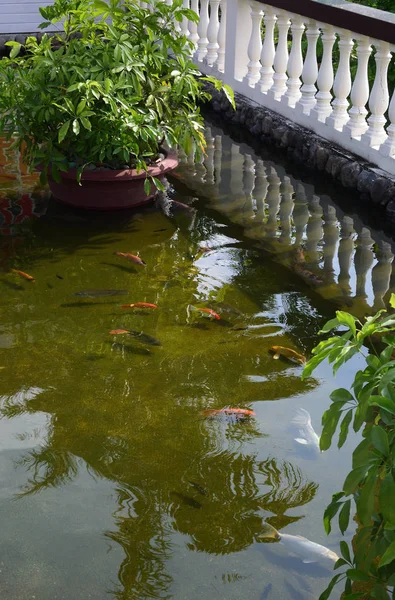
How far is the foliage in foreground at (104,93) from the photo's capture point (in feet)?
16.8

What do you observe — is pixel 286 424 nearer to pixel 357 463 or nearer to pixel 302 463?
pixel 302 463

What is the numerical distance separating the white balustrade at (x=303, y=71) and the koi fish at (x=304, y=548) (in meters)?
3.50

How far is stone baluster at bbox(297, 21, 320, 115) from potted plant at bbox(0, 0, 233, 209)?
1371mm

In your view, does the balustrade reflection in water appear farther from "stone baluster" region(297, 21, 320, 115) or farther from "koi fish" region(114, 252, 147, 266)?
"koi fish" region(114, 252, 147, 266)

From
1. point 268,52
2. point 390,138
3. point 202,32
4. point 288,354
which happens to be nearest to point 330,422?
point 288,354

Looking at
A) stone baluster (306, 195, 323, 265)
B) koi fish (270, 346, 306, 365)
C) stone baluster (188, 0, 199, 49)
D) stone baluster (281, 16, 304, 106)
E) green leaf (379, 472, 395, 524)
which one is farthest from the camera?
stone baluster (188, 0, 199, 49)

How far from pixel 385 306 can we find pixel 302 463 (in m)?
1.49

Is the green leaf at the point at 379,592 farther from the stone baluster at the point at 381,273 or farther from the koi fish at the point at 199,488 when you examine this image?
the stone baluster at the point at 381,273

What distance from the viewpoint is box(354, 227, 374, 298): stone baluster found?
477 cm

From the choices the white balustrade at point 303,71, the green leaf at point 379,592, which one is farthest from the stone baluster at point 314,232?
the green leaf at point 379,592

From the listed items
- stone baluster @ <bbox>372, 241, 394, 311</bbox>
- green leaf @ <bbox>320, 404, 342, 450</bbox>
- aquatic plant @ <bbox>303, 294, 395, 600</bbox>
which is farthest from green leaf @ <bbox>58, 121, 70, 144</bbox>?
green leaf @ <bbox>320, 404, 342, 450</bbox>

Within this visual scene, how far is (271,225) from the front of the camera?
18.5 feet

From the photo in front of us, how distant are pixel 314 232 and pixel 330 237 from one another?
0.41 feet

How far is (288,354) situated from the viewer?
13.4 feet
